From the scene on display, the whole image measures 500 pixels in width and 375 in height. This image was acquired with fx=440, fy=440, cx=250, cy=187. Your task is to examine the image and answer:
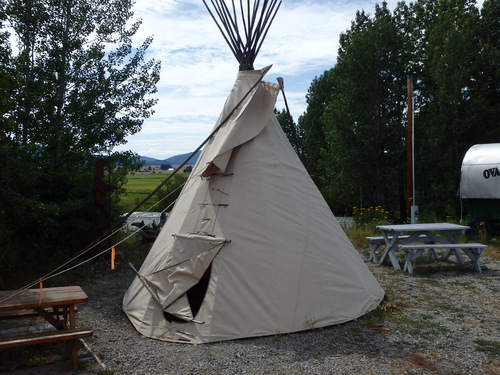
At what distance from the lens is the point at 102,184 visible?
812cm

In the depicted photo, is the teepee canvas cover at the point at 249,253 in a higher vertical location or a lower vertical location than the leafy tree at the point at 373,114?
lower

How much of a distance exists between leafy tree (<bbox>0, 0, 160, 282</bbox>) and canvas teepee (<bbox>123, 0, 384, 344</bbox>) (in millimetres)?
3263

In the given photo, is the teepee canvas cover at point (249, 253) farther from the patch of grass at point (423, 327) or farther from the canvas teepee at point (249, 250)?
the patch of grass at point (423, 327)

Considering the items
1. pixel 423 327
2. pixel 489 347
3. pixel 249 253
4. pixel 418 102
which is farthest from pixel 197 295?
pixel 418 102

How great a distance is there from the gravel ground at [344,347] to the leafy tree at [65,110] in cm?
264

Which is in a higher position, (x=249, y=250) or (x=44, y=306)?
(x=249, y=250)

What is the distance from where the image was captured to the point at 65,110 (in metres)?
9.06

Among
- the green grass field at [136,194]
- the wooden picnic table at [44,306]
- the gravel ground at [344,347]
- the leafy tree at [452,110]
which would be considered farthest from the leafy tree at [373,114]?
the wooden picnic table at [44,306]

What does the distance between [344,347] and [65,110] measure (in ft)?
24.4

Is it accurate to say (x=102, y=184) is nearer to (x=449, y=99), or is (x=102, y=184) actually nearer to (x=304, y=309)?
(x=304, y=309)

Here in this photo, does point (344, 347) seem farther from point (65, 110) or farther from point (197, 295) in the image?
point (65, 110)

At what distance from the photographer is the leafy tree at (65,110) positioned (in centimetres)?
792

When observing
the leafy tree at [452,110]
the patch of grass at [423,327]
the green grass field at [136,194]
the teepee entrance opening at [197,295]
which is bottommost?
the patch of grass at [423,327]

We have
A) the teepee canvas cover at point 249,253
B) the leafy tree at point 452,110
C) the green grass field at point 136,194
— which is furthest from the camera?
Result: the leafy tree at point 452,110
